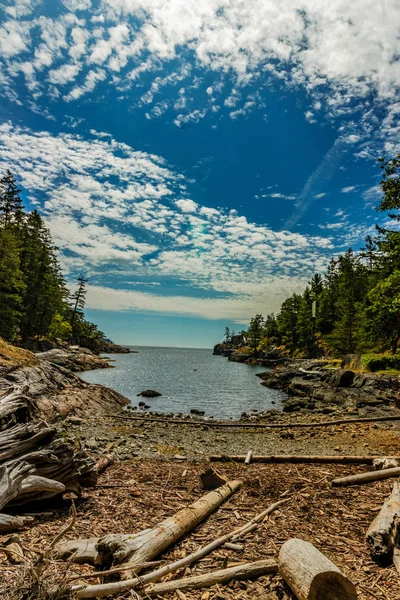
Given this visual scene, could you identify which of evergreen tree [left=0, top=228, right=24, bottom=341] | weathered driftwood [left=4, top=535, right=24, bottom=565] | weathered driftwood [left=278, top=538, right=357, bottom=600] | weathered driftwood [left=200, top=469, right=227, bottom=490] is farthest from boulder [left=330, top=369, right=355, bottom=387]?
evergreen tree [left=0, top=228, right=24, bottom=341]

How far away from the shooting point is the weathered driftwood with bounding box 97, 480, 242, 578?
370cm

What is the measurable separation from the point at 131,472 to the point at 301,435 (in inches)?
Result: 411

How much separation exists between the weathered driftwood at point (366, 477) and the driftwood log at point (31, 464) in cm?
540

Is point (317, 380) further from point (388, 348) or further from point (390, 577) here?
point (390, 577)

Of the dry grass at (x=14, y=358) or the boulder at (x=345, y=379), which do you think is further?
the boulder at (x=345, y=379)

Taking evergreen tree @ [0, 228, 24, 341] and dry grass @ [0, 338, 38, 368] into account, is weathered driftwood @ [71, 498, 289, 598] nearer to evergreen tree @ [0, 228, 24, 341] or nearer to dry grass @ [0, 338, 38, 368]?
dry grass @ [0, 338, 38, 368]

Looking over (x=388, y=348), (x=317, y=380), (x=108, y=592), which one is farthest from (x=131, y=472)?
(x=388, y=348)

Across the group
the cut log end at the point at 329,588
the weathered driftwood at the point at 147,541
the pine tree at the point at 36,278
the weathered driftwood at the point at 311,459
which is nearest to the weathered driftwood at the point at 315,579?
the cut log end at the point at 329,588

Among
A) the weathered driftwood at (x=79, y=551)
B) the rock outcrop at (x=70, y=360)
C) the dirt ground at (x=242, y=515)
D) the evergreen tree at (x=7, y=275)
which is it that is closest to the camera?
the dirt ground at (x=242, y=515)

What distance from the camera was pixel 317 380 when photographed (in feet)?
131

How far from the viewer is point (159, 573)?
3.45m

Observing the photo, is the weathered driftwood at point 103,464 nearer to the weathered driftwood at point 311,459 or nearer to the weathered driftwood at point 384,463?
the weathered driftwood at point 311,459

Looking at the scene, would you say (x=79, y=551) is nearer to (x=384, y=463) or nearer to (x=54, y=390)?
(x=384, y=463)

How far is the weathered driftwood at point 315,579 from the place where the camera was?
9.96ft
